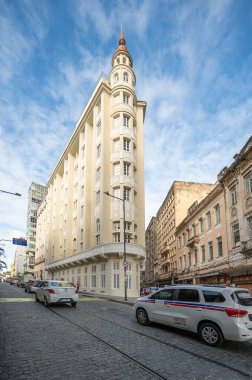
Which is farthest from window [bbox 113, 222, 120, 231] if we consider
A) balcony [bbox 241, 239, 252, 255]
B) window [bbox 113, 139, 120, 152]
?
balcony [bbox 241, 239, 252, 255]

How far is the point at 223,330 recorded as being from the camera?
748cm

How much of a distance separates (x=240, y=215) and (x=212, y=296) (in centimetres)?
1666

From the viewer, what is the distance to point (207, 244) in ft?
104

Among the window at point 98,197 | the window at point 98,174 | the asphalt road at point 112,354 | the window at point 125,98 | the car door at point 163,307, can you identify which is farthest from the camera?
the window at point 125,98

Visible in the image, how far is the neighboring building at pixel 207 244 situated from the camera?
27266mm

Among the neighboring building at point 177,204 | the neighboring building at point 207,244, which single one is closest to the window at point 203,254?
the neighboring building at point 207,244

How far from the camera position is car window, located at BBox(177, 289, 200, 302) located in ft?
28.2

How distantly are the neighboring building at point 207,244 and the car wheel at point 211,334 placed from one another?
18028 mm

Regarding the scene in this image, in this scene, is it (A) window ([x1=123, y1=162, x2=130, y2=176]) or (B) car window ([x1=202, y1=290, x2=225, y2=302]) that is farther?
(A) window ([x1=123, y1=162, x2=130, y2=176])

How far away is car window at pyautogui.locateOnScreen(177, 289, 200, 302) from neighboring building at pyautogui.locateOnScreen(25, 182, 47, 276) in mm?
93193

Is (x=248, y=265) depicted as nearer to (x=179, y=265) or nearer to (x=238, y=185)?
(x=238, y=185)

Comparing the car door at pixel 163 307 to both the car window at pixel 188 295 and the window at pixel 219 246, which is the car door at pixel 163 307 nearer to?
the car window at pixel 188 295

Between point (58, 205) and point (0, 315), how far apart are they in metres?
45.0

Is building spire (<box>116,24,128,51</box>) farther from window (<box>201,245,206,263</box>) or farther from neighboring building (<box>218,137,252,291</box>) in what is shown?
window (<box>201,245,206,263</box>)
